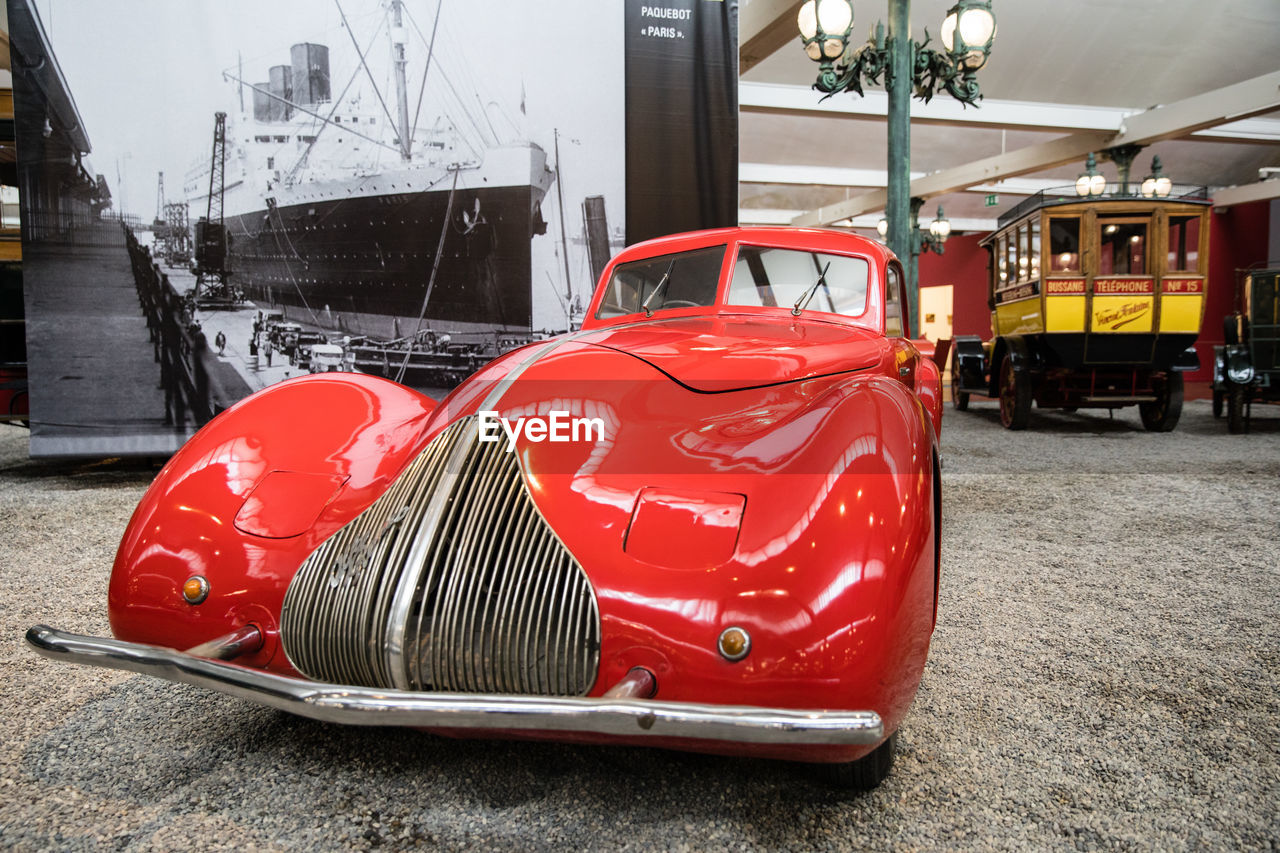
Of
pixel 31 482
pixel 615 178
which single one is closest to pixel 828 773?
pixel 615 178

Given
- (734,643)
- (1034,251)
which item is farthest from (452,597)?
(1034,251)

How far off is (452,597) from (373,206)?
3908mm

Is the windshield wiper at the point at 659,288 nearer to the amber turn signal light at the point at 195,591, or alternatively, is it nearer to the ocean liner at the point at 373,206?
the amber turn signal light at the point at 195,591

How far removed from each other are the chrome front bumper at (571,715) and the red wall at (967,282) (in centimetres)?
1761

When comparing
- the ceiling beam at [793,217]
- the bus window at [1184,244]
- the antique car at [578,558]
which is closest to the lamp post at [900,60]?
the bus window at [1184,244]

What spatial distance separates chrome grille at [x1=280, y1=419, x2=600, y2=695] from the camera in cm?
119

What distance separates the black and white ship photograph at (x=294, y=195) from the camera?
4.28 meters

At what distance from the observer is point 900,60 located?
6059 mm

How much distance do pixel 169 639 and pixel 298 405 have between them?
61 centimetres

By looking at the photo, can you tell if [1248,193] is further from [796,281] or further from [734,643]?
[734,643]

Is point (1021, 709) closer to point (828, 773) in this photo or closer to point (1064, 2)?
point (828, 773)

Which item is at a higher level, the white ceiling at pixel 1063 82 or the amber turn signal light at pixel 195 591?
the white ceiling at pixel 1063 82

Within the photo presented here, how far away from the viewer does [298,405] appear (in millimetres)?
1816

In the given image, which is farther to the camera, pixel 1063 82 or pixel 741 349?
pixel 1063 82
